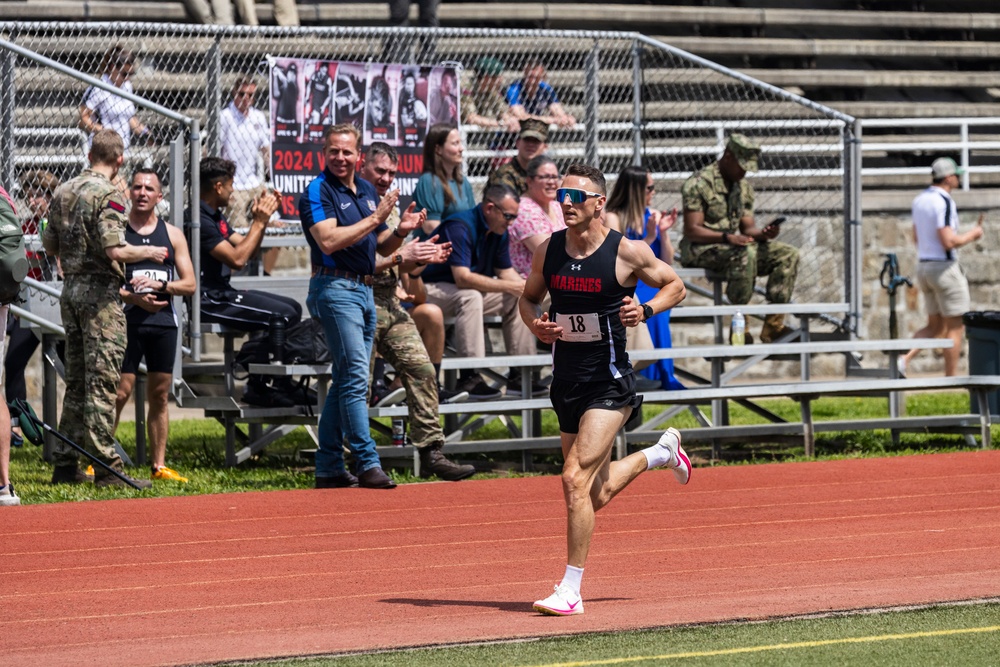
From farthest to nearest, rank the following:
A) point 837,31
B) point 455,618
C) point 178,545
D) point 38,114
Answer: point 837,31 < point 38,114 < point 178,545 < point 455,618

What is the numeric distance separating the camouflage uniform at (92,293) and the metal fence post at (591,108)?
4.51 metres

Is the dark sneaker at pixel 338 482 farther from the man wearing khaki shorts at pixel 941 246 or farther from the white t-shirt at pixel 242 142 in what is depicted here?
the man wearing khaki shorts at pixel 941 246

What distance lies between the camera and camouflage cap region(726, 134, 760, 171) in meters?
13.0

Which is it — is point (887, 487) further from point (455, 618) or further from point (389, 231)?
point (455, 618)

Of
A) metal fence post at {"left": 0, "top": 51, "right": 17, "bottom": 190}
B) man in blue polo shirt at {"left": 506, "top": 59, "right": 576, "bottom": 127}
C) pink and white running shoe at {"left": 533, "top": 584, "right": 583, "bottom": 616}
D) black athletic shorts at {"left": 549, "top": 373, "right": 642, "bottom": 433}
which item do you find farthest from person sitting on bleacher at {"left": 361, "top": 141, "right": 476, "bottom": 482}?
pink and white running shoe at {"left": 533, "top": 584, "right": 583, "bottom": 616}

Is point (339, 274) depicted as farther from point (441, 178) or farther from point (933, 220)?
point (933, 220)

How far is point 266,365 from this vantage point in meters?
10.9

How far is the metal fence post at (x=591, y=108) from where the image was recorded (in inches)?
521

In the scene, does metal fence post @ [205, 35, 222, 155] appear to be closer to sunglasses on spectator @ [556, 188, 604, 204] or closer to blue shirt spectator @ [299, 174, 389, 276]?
blue shirt spectator @ [299, 174, 389, 276]

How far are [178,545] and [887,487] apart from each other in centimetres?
463

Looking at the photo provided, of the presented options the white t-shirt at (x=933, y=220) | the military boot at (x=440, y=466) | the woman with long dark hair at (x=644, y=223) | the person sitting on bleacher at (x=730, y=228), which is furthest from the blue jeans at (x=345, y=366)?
the white t-shirt at (x=933, y=220)

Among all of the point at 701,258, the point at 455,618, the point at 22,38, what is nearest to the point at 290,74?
the point at 22,38

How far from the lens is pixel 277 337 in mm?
10883

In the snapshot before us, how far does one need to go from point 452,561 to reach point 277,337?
3.35 meters
